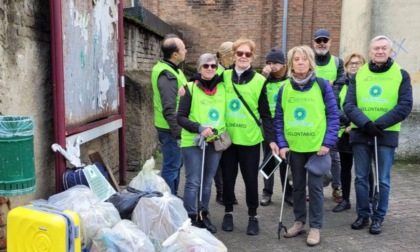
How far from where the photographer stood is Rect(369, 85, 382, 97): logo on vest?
422cm

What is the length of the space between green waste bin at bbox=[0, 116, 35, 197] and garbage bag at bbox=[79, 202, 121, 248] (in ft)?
1.66

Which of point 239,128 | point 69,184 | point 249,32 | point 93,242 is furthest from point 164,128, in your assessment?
point 249,32

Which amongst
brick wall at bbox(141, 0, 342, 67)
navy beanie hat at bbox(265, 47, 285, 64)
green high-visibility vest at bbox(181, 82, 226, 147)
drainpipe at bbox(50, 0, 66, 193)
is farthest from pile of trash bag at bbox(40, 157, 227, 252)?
brick wall at bbox(141, 0, 342, 67)

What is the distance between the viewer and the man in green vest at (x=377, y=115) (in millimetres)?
4145

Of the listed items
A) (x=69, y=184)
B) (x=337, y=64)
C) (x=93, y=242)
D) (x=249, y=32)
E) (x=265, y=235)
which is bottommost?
(x=265, y=235)

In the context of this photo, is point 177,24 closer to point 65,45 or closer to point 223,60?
point 223,60

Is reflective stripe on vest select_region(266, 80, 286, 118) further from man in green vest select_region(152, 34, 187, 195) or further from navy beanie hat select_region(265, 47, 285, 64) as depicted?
man in green vest select_region(152, 34, 187, 195)

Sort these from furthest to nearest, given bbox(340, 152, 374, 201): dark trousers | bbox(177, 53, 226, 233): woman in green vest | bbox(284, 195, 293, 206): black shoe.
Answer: bbox(284, 195, 293, 206): black shoe, bbox(340, 152, 374, 201): dark trousers, bbox(177, 53, 226, 233): woman in green vest

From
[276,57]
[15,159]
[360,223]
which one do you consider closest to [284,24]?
[276,57]

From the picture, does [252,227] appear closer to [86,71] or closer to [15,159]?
[86,71]

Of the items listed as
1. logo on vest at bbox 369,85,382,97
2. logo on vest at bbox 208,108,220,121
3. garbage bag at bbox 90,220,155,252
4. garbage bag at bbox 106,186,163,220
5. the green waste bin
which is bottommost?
garbage bag at bbox 90,220,155,252

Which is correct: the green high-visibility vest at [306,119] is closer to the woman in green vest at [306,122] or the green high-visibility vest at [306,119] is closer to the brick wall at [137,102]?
the woman in green vest at [306,122]

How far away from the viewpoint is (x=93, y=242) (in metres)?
3.10

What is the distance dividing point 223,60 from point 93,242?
2.81 meters
